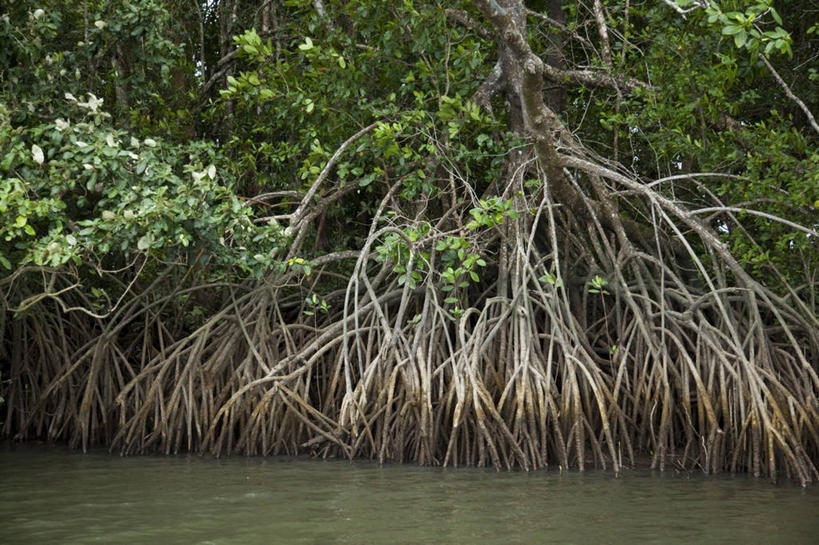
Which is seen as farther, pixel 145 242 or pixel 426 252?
pixel 426 252

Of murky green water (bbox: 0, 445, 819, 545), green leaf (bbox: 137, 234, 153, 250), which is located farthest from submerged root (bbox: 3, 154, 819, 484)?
green leaf (bbox: 137, 234, 153, 250)

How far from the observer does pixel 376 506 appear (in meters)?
5.00

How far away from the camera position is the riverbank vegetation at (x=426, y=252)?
6.18 metres

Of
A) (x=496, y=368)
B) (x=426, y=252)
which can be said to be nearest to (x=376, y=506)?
(x=496, y=368)

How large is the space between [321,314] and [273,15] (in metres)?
3.40

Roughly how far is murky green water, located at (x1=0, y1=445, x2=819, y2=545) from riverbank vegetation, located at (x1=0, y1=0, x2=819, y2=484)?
454 mm

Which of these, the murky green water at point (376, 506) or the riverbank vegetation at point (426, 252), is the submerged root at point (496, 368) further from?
the murky green water at point (376, 506)

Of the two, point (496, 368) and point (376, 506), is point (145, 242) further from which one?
point (496, 368)

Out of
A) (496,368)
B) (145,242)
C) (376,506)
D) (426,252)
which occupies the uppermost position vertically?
(426,252)

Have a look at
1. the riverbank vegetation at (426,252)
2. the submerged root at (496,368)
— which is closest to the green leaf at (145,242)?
the riverbank vegetation at (426,252)

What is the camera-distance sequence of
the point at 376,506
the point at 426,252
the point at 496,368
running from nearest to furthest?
the point at 376,506
the point at 496,368
the point at 426,252

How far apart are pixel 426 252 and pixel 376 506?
8.13 ft

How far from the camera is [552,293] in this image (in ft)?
21.8

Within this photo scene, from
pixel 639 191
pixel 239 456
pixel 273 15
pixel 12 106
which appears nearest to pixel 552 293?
pixel 639 191
